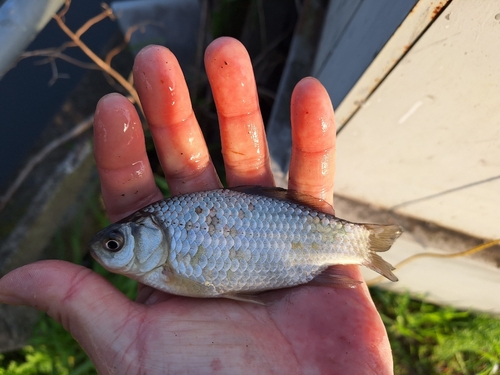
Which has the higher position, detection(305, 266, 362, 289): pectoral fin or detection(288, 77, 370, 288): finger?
Answer: detection(288, 77, 370, 288): finger

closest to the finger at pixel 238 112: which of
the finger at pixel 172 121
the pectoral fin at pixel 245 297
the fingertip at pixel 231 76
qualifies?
the fingertip at pixel 231 76

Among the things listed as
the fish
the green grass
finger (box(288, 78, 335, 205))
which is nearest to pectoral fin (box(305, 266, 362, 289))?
the fish

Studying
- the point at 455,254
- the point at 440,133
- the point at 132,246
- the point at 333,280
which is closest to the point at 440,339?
the point at 455,254

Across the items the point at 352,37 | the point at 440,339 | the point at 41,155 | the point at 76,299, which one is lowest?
the point at 41,155

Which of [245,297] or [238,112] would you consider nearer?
[245,297]

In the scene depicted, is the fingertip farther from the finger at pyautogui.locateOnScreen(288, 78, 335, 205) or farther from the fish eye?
the fish eye

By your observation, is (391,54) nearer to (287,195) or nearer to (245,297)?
(287,195)

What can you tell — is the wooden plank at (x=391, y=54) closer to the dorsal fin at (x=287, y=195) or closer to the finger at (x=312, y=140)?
the finger at (x=312, y=140)
